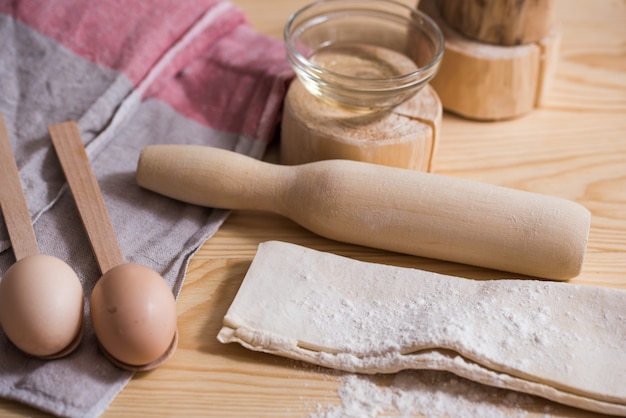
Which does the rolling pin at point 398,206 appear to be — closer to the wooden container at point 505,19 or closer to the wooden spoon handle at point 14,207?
the wooden spoon handle at point 14,207

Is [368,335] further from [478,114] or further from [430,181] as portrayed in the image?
[478,114]

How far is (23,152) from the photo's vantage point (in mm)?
1024

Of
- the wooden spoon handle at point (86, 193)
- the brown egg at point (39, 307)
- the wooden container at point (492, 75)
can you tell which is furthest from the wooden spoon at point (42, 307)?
the wooden container at point (492, 75)

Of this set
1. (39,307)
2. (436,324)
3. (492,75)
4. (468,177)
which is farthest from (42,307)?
(492,75)

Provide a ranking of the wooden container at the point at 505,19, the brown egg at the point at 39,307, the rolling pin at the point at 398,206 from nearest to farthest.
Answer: the brown egg at the point at 39,307 < the rolling pin at the point at 398,206 < the wooden container at the point at 505,19

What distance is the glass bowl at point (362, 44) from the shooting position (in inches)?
39.1

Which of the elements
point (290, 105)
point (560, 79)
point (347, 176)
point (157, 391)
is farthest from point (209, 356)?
point (560, 79)

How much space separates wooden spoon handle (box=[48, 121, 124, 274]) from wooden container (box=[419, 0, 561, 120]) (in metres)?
0.55

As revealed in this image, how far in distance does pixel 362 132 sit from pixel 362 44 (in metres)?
0.22

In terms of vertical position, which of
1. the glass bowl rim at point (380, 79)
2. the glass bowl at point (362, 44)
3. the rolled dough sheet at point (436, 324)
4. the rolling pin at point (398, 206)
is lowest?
the rolled dough sheet at point (436, 324)

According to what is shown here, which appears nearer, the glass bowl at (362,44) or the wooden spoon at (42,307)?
the wooden spoon at (42,307)

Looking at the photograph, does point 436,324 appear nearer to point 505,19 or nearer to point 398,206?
point 398,206

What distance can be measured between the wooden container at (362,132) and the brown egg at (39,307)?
0.38 m

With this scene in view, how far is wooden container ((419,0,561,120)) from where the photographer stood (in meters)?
1.12
